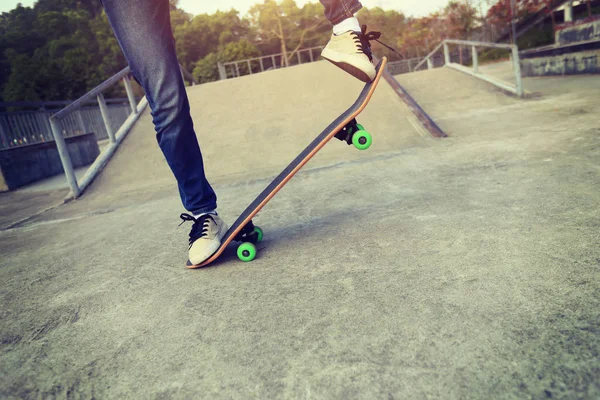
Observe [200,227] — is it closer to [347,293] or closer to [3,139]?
[347,293]

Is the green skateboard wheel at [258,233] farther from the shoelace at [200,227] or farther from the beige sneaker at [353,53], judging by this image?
the beige sneaker at [353,53]

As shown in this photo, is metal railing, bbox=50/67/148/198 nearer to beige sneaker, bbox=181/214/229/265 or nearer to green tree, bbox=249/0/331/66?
beige sneaker, bbox=181/214/229/265

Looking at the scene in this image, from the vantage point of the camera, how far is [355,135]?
1.92 metres

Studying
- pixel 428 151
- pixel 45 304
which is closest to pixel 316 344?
pixel 45 304

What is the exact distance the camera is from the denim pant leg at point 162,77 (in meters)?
1.71

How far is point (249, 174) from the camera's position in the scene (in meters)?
4.30

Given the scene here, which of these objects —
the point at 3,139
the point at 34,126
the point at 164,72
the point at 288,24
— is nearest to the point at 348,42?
the point at 164,72

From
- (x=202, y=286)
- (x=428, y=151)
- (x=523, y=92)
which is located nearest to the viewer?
(x=202, y=286)

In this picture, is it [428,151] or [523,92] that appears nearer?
[428,151]

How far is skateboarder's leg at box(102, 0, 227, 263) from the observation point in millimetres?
1716

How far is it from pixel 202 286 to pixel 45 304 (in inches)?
25.4

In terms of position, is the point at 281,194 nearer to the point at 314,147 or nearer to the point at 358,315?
the point at 314,147

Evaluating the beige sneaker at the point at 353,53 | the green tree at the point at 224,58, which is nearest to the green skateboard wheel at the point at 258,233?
the beige sneaker at the point at 353,53

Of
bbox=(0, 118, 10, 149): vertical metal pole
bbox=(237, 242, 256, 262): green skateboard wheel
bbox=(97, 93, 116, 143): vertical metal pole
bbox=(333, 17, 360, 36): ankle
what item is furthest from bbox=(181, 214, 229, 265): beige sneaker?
bbox=(0, 118, 10, 149): vertical metal pole
